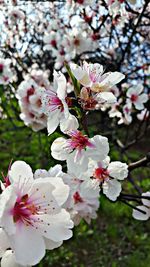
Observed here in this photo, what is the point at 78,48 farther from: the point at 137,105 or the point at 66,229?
the point at 66,229

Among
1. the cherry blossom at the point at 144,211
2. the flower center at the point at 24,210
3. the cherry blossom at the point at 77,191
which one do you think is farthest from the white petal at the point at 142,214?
the flower center at the point at 24,210

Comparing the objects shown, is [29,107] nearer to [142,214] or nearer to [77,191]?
[77,191]

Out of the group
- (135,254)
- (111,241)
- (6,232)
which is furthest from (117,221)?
(6,232)

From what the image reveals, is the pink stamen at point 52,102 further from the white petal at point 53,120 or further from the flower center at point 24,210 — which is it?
the flower center at point 24,210

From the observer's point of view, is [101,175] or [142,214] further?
[142,214]

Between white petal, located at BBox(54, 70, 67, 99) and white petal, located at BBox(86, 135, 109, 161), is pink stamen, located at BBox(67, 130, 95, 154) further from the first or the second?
white petal, located at BBox(54, 70, 67, 99)

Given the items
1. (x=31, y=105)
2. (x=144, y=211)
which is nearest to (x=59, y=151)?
(x=144, y=211)

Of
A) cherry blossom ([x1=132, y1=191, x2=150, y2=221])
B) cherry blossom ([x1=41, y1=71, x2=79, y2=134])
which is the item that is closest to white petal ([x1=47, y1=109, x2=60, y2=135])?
cherry blossom ([x1=41, y1=71, x2=79, y2=134])
